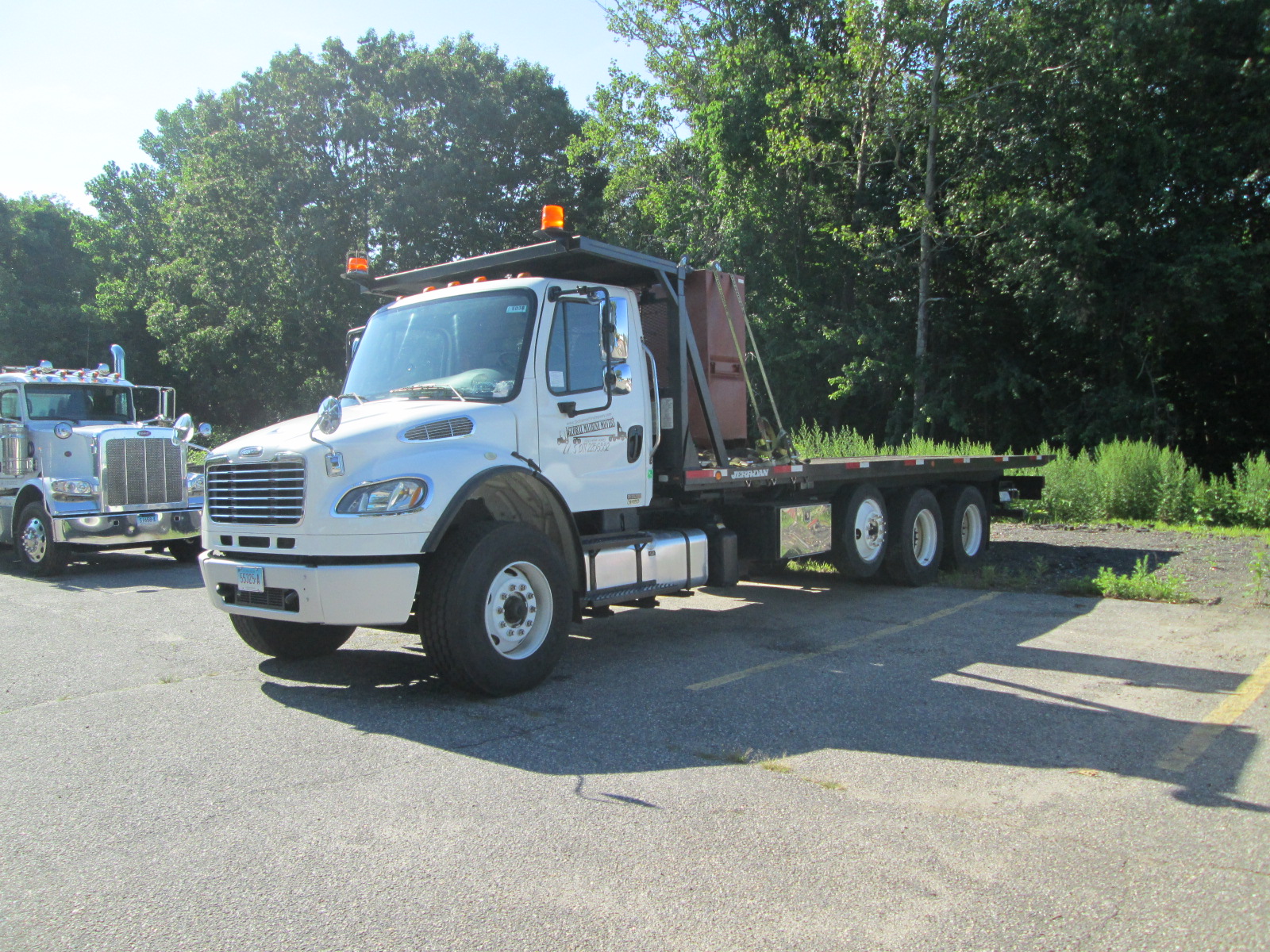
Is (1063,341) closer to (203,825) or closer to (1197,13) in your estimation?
(1197,13)

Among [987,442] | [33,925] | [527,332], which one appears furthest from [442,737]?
[987,442]

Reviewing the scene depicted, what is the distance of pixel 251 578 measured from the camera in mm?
6023

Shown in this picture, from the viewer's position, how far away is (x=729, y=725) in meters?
5.37

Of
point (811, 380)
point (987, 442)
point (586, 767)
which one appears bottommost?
point (586, 767)

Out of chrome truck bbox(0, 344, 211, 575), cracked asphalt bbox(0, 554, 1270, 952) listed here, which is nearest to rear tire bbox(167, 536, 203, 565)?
chrome truck bbox(0, 344, 211, 575)

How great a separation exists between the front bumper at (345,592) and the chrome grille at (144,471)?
8388 mm

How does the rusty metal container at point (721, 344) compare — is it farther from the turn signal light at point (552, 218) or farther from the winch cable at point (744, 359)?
the turn signal light at point (552, 218)

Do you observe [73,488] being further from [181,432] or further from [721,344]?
[721,344]

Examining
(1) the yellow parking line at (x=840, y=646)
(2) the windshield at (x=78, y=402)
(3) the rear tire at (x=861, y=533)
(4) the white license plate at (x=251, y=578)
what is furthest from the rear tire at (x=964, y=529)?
(2) the windshield at (x=78, y=402)

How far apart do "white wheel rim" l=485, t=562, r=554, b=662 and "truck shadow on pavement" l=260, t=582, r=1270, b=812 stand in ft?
1.09

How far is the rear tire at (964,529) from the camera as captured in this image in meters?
11.3

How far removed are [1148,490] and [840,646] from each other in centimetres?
1103

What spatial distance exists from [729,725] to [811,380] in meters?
23.9

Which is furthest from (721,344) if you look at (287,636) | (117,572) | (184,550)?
(184,550)
